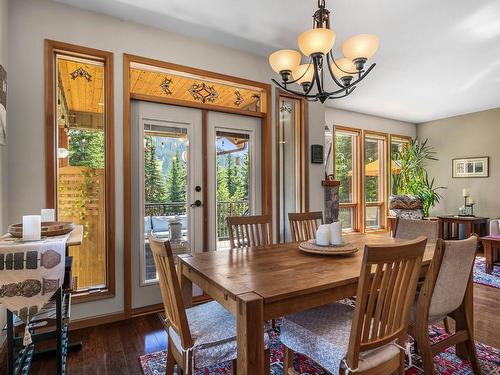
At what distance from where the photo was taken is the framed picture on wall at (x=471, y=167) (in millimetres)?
5672

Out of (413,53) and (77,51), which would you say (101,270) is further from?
(413,53)

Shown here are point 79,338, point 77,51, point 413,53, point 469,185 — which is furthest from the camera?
point 469,185

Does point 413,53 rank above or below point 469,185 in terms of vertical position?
above

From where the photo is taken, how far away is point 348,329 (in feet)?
4.75

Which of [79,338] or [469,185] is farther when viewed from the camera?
[469,185]

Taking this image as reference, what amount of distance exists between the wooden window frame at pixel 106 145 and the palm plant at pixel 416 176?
5780 millimetres

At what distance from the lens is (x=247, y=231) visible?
2480 mm

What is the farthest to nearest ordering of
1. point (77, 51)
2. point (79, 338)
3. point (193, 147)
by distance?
1. point (193, 147)
2. point (77, 51)
3. point (79, 338)

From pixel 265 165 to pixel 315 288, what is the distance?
2.29 m

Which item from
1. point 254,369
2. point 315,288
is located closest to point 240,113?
point 315,288

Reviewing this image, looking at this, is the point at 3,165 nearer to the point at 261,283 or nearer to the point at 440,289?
the point at 261,283

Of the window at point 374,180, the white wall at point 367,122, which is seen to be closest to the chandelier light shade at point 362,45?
the white wall at point 367,122

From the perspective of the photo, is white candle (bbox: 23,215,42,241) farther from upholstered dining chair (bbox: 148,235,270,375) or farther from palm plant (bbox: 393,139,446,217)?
palm plant (bbox: 393,139,446,217)

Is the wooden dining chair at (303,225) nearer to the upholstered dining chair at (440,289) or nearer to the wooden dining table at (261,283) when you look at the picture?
the wooden dining table at (261,283)
